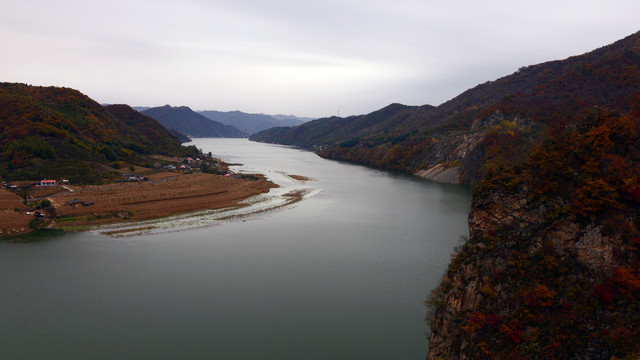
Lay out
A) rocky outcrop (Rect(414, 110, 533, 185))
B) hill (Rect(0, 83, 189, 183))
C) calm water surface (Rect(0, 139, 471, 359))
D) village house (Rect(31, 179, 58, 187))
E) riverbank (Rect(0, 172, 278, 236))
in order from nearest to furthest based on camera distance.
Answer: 1. calm water surface (Rect(0, 139, 471, 359))
2. riverbank (Rect(0, 172, 278, 236))
3. village house (Rect(31, 179, 58, 187))
4. hill (Rect(0, 83, 189, 183))
5. rocky outcrop (Rect(414, 110, 533, 185))

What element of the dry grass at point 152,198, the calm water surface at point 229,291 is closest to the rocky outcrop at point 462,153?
the calm water surface at point 229,291

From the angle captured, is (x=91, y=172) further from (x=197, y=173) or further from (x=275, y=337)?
(x=275, y=337)

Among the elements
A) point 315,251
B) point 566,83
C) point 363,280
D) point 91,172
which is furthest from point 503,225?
point 566,83

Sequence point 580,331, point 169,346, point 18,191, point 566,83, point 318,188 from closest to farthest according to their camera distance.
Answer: point 580,331, point 169,346, point 18,191, point 318,188, point 566,83

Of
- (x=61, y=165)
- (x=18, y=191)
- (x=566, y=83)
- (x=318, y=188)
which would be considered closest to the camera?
(x=18, y=191)

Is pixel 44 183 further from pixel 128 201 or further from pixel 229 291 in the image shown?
pixel 229 291

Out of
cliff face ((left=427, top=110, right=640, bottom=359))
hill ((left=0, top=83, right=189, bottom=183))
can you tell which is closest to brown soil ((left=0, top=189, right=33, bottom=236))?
hill ((left=0, top=83, right=189, bottom=183))

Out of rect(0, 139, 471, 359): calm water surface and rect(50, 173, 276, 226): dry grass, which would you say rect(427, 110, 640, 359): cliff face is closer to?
rect(0, 139, 471, 359): calm water surface

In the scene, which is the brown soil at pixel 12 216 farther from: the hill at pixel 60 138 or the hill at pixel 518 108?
the hill at pixel 518 108
